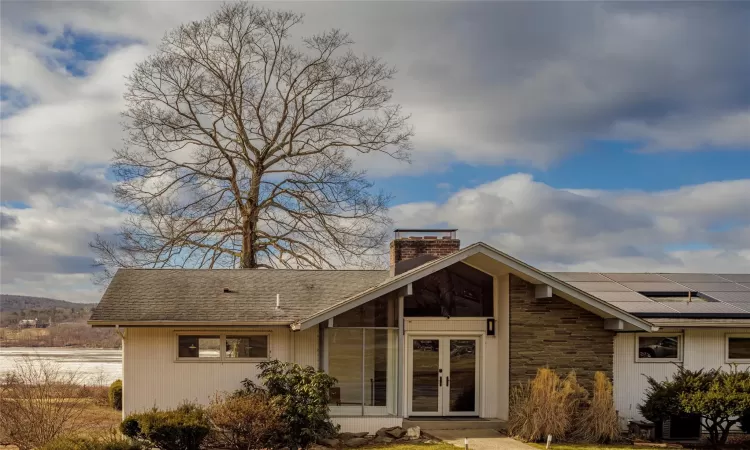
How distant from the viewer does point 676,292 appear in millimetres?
21875

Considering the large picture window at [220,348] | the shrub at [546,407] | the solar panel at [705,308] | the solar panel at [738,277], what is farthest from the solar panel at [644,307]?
the large picture window at [220,348]

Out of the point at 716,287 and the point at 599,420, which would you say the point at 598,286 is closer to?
the point at 716,287

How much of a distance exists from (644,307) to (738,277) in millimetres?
5675

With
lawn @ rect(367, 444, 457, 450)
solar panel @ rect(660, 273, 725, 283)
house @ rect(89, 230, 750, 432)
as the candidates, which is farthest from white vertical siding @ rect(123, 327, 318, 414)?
solar panel @ rect(660, 273, 725, 283)

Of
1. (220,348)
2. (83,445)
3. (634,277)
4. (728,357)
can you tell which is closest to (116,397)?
(220,348)

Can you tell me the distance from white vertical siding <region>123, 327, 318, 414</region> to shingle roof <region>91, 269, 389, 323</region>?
1.95 ft

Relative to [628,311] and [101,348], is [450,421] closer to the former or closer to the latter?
[628,311]

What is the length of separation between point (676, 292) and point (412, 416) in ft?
28.9

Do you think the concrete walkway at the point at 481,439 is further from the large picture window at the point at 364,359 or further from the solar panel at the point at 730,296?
the solar panel at the point at 730,296

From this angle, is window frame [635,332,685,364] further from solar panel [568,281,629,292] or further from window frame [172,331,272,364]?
window frame [172,331,272,364]

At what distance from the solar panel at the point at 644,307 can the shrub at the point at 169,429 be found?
1118cm

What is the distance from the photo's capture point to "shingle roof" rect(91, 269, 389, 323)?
18406mm

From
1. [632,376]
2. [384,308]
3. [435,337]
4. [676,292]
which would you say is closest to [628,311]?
[632,376]

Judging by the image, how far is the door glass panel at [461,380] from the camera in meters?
19.3
